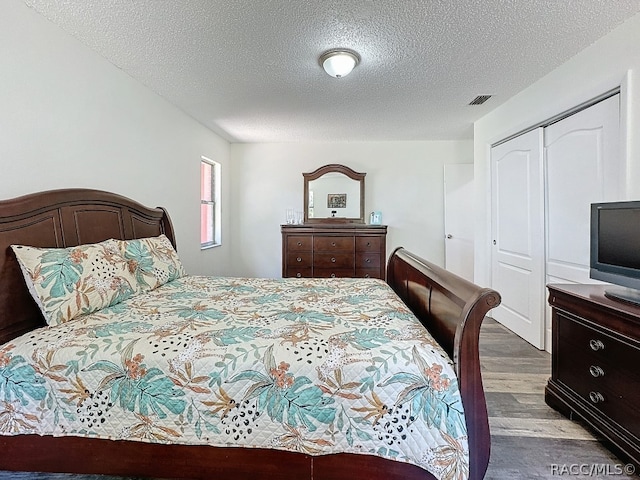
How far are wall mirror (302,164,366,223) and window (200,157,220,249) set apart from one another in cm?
131

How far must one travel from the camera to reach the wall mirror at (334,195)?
5090 millimetres

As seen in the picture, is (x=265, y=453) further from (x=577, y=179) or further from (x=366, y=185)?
(x=366, y=185)

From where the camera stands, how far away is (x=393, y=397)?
117 centimetres

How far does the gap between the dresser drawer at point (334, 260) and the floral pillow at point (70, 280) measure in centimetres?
296

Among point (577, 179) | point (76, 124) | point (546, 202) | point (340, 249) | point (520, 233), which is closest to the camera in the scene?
point (76, 124)

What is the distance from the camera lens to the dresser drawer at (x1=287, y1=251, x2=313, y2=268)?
15.5 feet

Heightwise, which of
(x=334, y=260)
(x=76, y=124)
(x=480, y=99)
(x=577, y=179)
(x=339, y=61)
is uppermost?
(x=480, y=99)

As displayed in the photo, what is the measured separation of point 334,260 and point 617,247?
3231mm

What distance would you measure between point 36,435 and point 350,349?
4.10 feet

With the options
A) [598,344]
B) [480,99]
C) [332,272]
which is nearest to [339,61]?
[480,99]

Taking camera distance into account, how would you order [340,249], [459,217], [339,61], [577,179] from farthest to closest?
[459,217] → [340,249] → [577,179] → [339,61]

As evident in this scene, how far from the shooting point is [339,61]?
2.41 meters

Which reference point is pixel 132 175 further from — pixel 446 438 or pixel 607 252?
pixel 607 252

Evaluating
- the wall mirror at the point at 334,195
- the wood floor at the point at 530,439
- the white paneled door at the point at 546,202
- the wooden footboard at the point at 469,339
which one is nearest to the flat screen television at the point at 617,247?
the white paneled door at the point at 546,202
